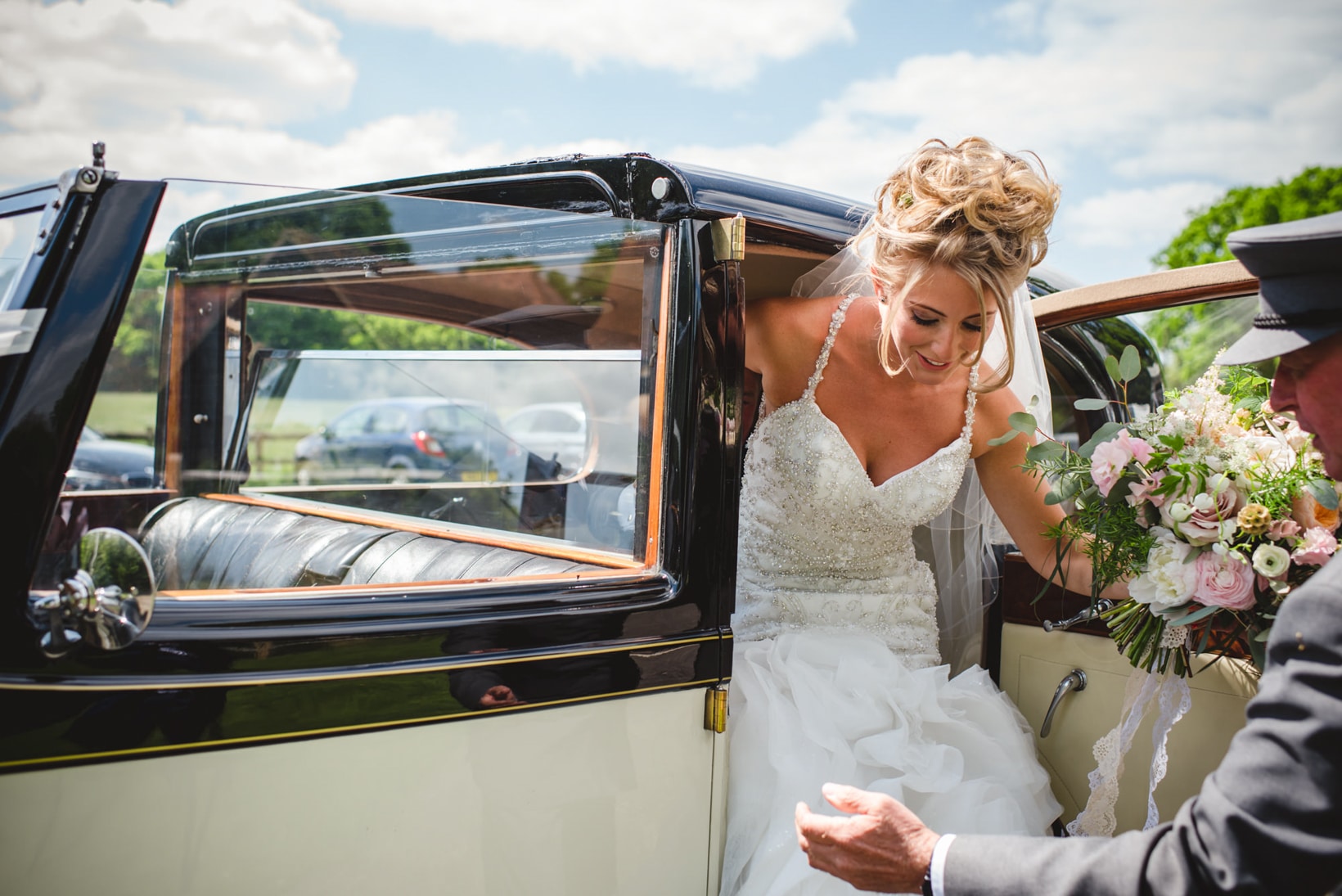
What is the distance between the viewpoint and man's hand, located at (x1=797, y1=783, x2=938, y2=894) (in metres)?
1.24

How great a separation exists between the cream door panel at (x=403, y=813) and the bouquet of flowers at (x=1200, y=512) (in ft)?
2.80

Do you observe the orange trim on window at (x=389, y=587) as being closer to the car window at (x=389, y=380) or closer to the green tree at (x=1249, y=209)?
the car window at (x=389, y=380)

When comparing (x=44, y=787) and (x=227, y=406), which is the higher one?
(x=227, y=406)

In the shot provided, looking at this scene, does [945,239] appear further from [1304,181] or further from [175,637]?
[1304,181]

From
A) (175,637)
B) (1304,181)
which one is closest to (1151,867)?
(175,637)

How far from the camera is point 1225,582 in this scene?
59.2 inches

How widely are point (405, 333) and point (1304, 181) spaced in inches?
1003

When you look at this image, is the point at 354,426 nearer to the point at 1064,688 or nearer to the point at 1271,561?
the point at 1064,688

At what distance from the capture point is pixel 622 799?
153 centimetres

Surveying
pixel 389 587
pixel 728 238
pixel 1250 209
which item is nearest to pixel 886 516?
pixel 728 238

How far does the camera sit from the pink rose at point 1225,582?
150 centimetres

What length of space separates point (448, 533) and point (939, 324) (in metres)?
1.21

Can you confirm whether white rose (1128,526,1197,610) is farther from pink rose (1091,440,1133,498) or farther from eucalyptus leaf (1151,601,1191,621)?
pink rose (1091,440,1133,498)

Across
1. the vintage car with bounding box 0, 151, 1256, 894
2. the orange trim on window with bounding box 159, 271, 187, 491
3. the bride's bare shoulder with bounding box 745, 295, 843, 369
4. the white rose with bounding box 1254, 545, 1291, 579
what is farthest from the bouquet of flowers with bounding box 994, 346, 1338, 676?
the orange trim on window with bounding box 159, 271, 187, 491
